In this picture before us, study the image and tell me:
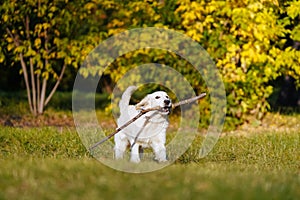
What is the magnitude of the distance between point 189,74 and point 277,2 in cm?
251

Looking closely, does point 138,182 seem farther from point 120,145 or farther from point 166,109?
point 120,145

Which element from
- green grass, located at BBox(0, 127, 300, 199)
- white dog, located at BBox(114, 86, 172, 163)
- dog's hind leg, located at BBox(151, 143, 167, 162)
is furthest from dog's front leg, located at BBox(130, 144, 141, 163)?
green grass, located at BBox(0, 127, 300, 199)

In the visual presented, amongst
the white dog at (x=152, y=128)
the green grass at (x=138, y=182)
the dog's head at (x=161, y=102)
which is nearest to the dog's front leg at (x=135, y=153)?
the white dog at (x=152, y=128)

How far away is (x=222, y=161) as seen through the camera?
24.5 ft

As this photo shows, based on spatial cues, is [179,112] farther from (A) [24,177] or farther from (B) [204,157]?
(A) [24,177]

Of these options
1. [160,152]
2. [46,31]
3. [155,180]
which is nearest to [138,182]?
[155,180]

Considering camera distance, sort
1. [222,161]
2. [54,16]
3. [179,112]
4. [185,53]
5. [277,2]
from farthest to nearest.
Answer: [179,112] < [54,16] < [185,53] < [277,2] < [222,161]

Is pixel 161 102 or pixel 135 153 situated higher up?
pixel 161 102

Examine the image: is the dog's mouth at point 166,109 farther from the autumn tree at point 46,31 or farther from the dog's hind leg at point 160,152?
the autumn tree at point 46,31

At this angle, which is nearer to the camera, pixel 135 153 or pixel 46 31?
pixel 135 153

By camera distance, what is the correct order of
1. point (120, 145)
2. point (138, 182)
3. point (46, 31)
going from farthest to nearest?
point (46, 31)
point (120, 145)
point (138, 182)

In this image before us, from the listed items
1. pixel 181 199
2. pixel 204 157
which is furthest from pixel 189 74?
pixel 181 199

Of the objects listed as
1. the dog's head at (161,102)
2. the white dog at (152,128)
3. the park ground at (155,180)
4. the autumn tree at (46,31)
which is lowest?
the park ground at (155,180)

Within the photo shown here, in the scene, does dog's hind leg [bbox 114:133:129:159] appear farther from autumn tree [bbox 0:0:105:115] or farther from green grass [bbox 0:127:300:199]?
autumn tree [bbox 0:0:105:115]
